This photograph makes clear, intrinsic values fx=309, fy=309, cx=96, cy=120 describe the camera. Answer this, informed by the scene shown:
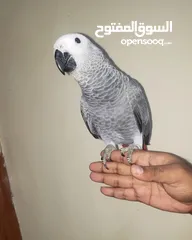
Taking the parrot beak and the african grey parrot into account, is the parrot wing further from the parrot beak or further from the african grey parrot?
the parrot beak

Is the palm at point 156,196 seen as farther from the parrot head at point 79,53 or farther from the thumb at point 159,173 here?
the parrot head at point 79,53

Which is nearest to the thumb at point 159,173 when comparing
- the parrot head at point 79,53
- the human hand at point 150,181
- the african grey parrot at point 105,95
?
the human hand at point 150,181

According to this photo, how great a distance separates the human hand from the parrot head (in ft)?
1.12

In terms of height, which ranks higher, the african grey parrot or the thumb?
the african grey parrot

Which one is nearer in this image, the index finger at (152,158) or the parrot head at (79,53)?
the parrot head at (79,53)

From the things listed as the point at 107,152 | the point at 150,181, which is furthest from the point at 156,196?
the point at 107,152

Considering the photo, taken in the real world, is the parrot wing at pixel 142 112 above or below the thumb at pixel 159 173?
above

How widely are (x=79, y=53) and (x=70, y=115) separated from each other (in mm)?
239

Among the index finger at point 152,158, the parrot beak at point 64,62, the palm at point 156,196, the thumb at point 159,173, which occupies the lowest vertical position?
the palm at point 156,196

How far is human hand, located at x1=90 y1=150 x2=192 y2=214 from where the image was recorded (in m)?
1.06

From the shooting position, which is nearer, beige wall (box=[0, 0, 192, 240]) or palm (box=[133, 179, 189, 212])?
beige wall (box=[0, 0, 192, 240])

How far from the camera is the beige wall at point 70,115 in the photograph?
1.01 metres

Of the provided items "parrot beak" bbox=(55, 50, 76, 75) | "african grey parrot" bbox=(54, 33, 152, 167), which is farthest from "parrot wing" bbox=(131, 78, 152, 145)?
"parrot beak" bbox=(55, 50, 76, 75)

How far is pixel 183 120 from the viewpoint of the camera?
1075 millimetres
